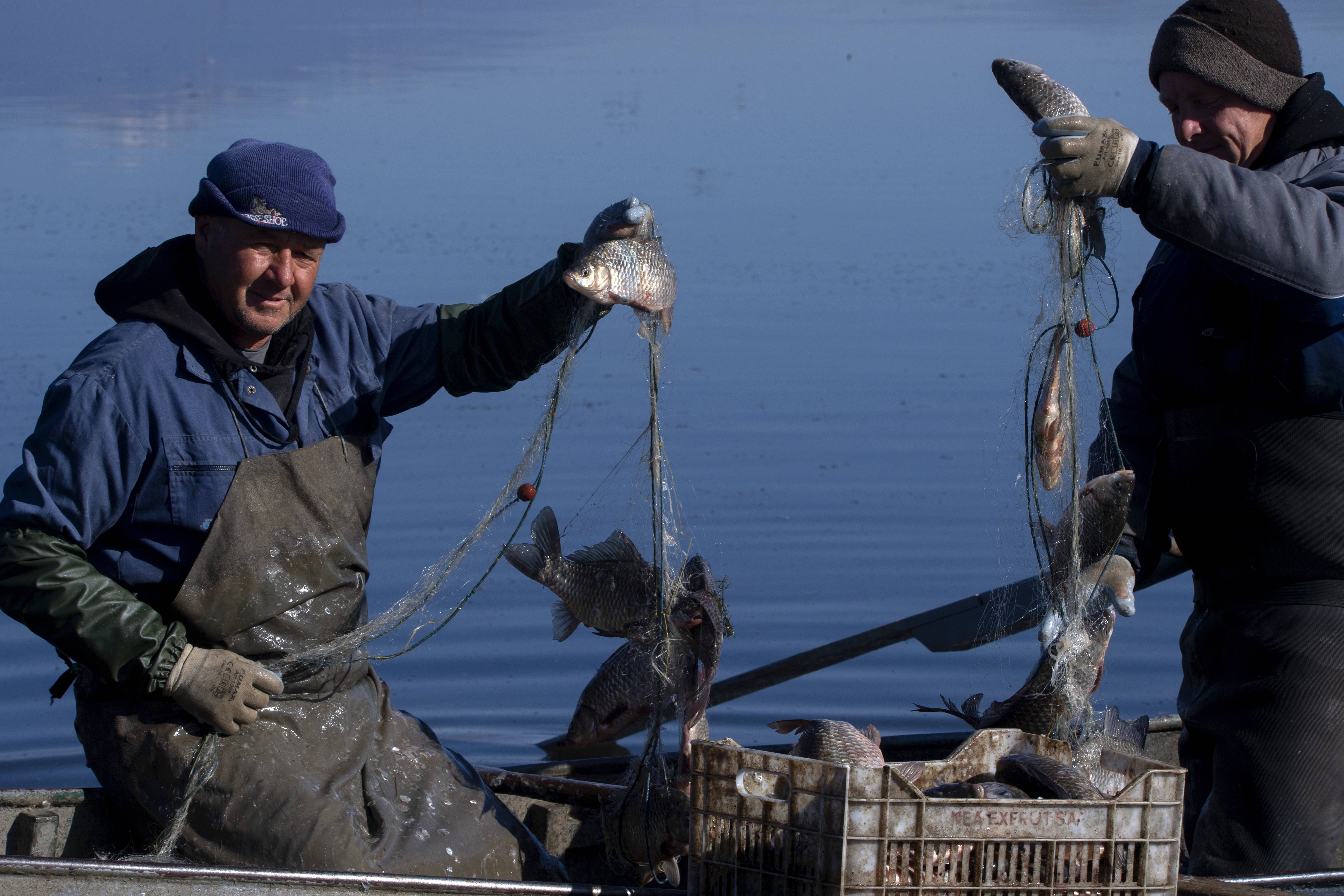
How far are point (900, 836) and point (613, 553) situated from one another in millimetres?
1347

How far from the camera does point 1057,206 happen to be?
3.72 meters

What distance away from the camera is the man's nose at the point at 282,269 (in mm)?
3707

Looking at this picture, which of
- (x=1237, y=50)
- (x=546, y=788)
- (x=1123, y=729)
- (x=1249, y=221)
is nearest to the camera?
(x=1249, y=221)

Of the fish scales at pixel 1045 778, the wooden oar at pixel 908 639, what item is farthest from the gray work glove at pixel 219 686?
the wooden oar at pixel 908 639

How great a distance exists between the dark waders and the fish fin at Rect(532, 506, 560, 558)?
1847mm

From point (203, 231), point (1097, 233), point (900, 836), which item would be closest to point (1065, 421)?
point (1097, 233)

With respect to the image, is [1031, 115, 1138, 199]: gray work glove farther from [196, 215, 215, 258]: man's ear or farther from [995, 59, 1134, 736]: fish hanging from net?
[196, 215, 215, 258]: man's ear

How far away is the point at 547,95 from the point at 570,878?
69.9 ft

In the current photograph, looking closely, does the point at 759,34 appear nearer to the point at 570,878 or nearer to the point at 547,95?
the point at 547,95

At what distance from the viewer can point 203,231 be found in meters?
3.75

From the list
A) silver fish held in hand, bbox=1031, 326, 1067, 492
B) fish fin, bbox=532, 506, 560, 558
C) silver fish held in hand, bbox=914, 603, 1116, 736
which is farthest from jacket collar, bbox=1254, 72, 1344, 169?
fish fin, bbox=532, 506, 560, 558

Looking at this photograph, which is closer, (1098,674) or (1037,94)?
(1037,94)

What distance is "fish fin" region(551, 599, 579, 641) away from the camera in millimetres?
4344

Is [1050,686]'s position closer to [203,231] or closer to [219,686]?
[219,686]
